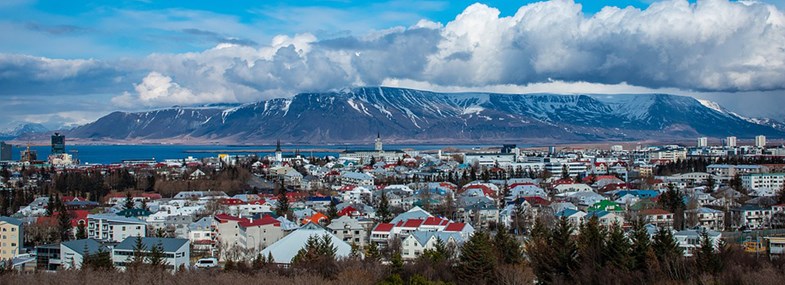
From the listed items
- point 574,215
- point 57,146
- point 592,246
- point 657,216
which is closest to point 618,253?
point 592,246

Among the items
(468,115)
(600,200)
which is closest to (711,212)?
(600,200)

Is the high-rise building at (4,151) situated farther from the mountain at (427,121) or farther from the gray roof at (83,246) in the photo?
the mountain at (427,121)

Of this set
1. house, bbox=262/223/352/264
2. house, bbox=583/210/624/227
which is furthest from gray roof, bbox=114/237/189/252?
house, bbox=583/210/624/227

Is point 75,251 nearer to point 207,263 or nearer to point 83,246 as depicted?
point 83,246

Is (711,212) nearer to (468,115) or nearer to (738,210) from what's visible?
(738,210)

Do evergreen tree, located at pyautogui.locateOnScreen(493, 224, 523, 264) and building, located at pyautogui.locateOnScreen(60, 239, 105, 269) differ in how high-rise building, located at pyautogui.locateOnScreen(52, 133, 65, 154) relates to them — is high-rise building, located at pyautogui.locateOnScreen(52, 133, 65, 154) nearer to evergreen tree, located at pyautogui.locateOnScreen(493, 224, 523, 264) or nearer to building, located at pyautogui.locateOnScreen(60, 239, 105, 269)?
building, located at pyautogui.locateOnScreen(60, 239, 105, 269)

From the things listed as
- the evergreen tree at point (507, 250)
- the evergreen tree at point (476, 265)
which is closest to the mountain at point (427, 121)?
the evergreen tree at point (507, 250)
